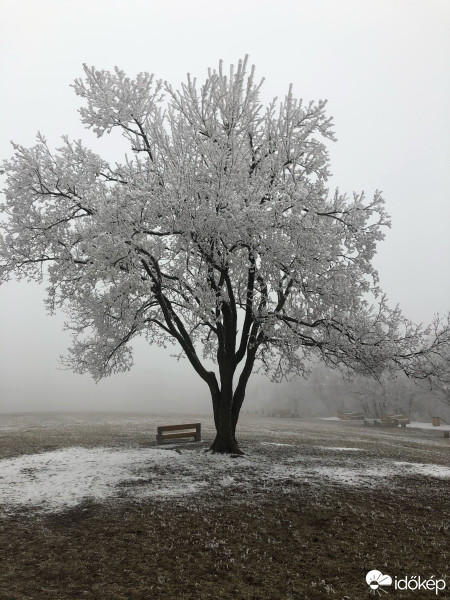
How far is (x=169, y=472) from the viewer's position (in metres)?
12.8

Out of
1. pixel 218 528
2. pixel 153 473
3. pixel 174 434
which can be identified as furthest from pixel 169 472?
pixel 174 434

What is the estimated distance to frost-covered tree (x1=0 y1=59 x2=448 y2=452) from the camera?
40.4 ft

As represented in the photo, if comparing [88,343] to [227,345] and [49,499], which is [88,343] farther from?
[49,499]

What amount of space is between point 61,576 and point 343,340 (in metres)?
12.8

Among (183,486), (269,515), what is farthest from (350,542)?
(183,486)

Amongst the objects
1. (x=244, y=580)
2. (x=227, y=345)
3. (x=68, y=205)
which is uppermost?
(x=68, y=205)

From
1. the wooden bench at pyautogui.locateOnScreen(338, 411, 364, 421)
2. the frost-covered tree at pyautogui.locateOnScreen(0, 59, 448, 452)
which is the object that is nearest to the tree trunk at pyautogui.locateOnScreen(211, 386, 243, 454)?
the frost-covered tree at pyautogui.locateOnScreen(0, 59, 448, 452)

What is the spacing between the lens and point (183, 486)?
1123 centimetres

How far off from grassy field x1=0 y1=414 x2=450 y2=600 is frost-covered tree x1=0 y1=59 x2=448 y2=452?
441 cm

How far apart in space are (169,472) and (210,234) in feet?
24.5

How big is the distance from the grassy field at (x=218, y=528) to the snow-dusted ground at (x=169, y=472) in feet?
0.20

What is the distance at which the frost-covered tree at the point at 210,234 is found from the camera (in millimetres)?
12328

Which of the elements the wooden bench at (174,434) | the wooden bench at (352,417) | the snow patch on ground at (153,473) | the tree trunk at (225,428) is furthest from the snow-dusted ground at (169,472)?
the wooden bench at (352,417)

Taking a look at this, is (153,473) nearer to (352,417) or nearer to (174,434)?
(174,434)
